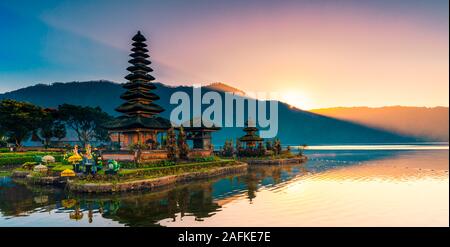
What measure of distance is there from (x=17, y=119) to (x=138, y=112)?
1239 inches

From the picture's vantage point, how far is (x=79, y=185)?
32.6m

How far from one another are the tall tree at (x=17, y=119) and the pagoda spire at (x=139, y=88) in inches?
1066

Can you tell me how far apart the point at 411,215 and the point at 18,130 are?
70.8 m

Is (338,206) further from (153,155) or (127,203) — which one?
(153,155)

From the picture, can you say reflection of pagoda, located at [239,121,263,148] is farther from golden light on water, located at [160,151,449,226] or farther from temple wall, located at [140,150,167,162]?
golden light on water, located at [160,151,449,226]

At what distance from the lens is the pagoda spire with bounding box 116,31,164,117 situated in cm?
5191

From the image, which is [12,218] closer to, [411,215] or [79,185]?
[79,185]

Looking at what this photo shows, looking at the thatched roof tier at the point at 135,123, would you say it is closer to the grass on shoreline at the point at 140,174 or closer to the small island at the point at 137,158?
the small island at the point at 137,158

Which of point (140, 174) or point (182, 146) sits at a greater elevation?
point (182, 146)

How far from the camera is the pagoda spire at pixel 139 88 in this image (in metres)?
51.9

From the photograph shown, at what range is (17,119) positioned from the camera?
214 ft

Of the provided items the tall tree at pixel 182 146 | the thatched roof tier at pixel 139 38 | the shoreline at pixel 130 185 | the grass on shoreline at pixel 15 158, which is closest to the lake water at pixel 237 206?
the shoreline at pixel 130 185

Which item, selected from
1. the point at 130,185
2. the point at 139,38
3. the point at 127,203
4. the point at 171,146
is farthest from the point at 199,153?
the point at 127,203
